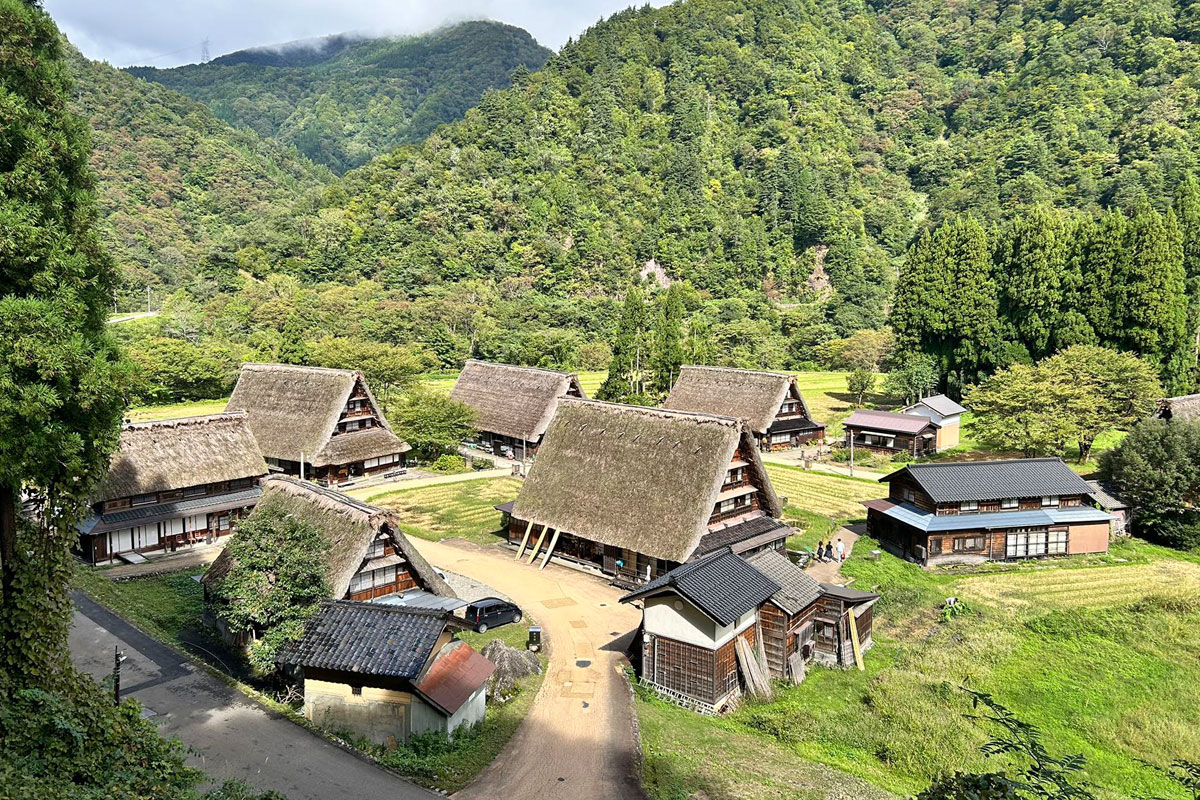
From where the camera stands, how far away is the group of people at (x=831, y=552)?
31.5 m

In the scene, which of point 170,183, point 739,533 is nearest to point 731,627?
point 739,533

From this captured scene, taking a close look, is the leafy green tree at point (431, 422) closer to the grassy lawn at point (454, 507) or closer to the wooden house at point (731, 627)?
the grassy lawn at point (454, 507)

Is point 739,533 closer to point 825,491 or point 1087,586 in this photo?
point 1087,586

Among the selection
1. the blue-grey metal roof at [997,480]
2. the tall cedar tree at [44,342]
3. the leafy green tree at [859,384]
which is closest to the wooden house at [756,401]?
the leafy green tree at [859,384]

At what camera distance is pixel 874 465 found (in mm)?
47344

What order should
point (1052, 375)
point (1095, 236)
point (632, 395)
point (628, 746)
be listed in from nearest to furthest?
point (628, 746)
point (1052, 375)
point (1095, 236)
point (632, 395)

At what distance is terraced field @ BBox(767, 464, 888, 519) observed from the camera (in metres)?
38.9

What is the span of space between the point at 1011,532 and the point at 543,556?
20.1 metres

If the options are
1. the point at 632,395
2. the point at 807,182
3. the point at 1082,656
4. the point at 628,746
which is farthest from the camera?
the point at 807,182

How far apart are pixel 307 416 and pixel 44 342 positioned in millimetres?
30882

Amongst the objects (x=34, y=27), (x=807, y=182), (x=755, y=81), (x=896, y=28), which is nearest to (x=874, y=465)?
(x=34, y=27)

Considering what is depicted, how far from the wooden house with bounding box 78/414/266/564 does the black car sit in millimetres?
13741

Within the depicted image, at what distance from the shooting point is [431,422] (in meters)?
46.7

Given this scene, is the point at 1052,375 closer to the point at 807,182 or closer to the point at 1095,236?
the point at 1095,236
